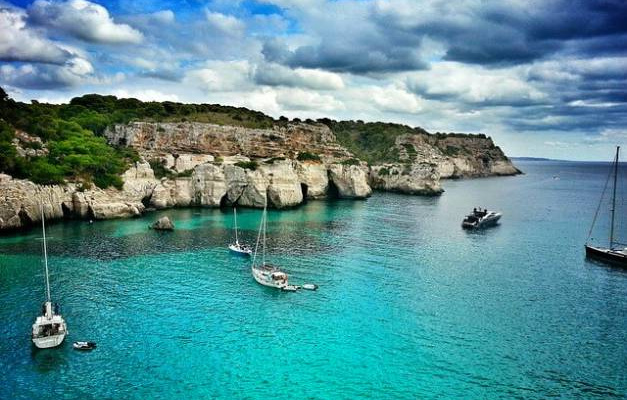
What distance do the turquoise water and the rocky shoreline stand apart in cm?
720

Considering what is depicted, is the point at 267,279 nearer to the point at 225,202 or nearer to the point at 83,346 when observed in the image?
the point at 83,346

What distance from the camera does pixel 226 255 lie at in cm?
5488

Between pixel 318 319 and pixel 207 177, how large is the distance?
58.0 metres

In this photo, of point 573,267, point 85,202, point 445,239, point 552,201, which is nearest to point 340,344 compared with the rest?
point 573,267

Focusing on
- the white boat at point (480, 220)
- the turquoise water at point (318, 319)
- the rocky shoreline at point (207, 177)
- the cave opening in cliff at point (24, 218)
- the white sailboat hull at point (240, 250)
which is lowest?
the turquoise water at point (318, 319)

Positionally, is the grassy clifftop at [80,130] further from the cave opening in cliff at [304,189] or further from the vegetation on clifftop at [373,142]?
the vegetation on clifftop at [373,142]

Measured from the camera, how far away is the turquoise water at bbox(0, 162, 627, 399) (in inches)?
1089

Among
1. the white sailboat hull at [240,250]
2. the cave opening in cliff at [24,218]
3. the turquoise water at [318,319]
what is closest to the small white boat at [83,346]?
the turquoise water at [318,319]

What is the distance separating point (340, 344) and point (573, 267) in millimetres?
34411

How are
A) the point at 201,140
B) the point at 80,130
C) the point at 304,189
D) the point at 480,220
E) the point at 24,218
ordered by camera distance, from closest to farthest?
the point at 24,218
the point at 480,220
the point at 80,130
the point at 201,140
the point at 304,189

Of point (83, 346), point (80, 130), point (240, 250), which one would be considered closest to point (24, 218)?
point (80, 130)

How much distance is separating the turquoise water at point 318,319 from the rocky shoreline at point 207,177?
283 inches

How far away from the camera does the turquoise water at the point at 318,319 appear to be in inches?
1089

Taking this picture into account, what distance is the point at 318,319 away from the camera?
120ft
